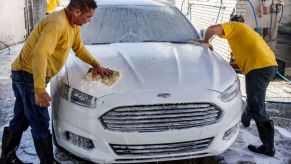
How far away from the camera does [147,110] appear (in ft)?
9.45

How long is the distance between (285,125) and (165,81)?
229cm

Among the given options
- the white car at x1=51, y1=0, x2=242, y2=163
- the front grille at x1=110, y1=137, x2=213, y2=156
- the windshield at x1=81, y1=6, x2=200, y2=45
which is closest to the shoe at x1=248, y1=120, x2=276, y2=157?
the white car at x1=51, y1=0, x2=242, y2=163

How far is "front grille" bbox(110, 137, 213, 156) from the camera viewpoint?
2.93 meters

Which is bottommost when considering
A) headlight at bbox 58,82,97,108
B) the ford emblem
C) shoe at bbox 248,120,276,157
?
shoe at bbox 248,120,276,157

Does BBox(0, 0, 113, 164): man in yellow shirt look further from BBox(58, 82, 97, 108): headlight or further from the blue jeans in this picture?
BBox(58, 82, 97, 108): headlight

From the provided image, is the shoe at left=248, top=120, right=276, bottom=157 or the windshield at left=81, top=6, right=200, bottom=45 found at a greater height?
the windshield at left=81, top=6, right=200, bottom=45

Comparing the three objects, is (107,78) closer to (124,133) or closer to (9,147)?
(124,133)

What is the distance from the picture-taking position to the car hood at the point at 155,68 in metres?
3.07

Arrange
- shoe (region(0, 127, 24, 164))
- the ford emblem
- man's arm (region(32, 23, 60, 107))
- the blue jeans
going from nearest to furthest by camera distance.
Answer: man's arm (region(32, 23, 60, 107)) → the ford emblem → the blue jeans → shoe (region(0, 127, 24, 164))

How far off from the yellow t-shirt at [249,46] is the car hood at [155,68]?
25 centimetres

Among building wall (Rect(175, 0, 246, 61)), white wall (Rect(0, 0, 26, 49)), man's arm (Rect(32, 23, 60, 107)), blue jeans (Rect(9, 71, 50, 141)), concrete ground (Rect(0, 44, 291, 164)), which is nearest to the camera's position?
man's arm (Rect(32, 23, 60, 107))

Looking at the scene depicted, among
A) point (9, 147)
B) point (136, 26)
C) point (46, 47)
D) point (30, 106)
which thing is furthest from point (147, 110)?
point (136, 26)

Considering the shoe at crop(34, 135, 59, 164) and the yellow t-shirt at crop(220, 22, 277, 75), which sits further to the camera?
the yellow t-shirt at crop(220, 22, 277, 75)

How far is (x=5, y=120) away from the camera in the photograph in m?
4.57
